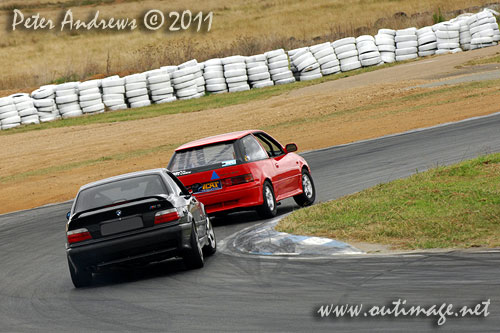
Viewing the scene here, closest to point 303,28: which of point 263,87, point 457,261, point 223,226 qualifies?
point 263,87

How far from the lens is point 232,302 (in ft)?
26.6

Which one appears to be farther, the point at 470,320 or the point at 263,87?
the point at 263,87

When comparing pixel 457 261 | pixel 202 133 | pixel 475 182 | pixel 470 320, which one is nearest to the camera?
pixel 470 320

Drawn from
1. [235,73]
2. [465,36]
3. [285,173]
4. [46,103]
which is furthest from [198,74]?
[285,173]

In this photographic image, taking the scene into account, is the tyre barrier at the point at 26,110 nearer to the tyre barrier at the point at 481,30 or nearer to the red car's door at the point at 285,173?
the tyre barrier at the point at 481,30

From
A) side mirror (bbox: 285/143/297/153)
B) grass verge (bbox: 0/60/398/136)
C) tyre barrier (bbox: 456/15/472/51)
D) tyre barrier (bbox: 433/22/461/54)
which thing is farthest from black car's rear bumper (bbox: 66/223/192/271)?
tyre barrier (bbox: 456/15/472/51)

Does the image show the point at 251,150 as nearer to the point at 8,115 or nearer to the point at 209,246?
the point at 209,246

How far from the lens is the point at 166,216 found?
9.84 meters

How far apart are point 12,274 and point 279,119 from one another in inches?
897

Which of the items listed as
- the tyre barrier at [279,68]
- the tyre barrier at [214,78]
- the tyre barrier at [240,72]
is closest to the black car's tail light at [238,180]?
the tyre barrier at [240,72]

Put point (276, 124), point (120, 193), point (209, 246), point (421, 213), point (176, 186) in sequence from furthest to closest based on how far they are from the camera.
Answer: point (276, 124) → point (421, 213) → point (209, 246) → point (176, 186) → point (120, 193)

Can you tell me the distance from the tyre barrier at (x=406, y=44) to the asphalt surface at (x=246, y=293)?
3233 centimetres

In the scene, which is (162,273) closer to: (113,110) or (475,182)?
(475,182)

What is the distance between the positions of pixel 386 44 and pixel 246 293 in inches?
1442
